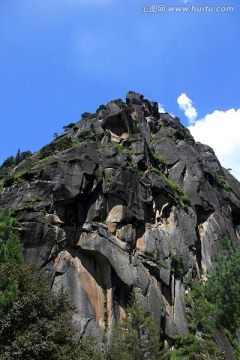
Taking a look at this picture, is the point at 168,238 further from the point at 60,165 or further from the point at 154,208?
the point at 60,165

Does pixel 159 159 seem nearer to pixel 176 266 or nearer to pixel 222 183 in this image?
pixel 222 183

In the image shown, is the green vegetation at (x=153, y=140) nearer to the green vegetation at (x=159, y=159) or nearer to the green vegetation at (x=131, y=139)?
the green vegetation at (x=159, y=159)

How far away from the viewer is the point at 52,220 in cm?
3053

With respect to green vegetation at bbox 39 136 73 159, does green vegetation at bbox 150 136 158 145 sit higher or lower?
higher

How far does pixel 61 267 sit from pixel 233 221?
32.3 meters

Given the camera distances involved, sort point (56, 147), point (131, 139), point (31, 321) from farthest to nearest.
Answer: point (131, 139)
point (56, 147)
point (31, 321)

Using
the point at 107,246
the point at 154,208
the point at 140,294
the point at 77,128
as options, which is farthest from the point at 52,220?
the point at 77,128

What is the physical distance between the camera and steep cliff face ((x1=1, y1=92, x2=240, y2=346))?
1143 inches

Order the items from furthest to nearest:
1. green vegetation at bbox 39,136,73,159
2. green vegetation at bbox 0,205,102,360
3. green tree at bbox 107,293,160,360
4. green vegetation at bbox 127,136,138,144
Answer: green vegetation at bbox 127,136,138,144
green vegetation at bbox 39,136,73,159
green tree at bbox 107,293,160,360
green vegetation at bbox 0,205,102,360

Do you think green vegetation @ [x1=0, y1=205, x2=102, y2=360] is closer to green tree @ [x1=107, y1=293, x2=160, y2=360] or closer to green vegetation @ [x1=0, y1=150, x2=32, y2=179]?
green tree @ [x1=107, y1=293, x2=160, y2=360]

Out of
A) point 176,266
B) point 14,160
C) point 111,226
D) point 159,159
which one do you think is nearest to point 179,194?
point 159,159

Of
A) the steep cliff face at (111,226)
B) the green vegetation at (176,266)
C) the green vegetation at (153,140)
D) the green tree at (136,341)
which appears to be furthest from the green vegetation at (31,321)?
the green vegetation at (153,140)

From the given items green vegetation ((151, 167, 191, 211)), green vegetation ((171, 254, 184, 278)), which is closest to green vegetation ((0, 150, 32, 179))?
green vegetation ((151, 167, 191, 211))

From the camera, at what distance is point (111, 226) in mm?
32531
